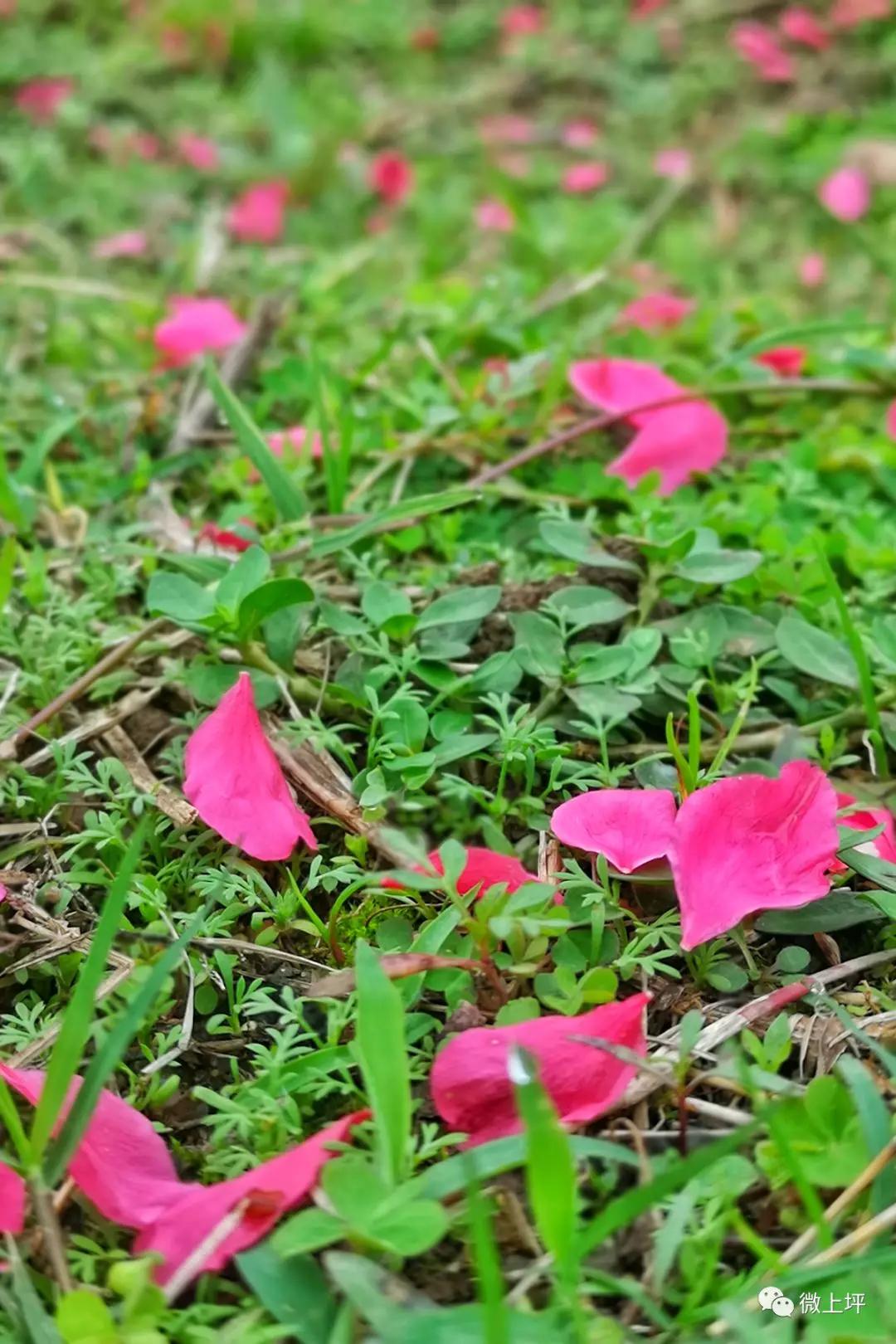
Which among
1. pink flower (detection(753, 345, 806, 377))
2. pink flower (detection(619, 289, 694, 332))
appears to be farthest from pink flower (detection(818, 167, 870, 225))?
pink flower (detection(753, 345, 806, 377))

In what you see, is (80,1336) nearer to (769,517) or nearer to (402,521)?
(402,521)

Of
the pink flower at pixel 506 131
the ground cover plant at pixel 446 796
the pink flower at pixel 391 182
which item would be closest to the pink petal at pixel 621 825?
the ground cover plant at pixel 446 796

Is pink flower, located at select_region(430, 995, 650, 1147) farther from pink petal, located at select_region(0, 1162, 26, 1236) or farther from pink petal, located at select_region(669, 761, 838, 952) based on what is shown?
pink petal, located at select_region(0, 1162, 26, 1236)

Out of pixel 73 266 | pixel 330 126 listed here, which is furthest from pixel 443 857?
pixel 330 126

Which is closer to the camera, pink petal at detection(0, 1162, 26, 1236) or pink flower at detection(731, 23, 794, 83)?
pink petal at detection(0, 1162, 26, 1236)

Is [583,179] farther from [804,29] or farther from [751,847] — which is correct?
[751,847]

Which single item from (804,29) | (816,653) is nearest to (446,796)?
(816,653)
